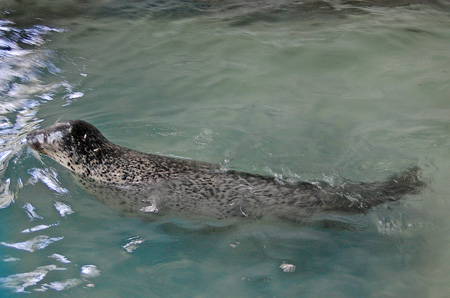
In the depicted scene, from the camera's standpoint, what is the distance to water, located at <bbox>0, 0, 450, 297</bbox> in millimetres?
4320

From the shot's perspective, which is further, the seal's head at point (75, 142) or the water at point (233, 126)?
the seal's head at point (75, 142)

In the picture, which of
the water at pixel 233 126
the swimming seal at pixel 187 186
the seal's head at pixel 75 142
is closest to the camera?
the water at pixel 233 126

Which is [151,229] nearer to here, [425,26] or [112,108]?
[112,108]

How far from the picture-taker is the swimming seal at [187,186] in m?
4.82

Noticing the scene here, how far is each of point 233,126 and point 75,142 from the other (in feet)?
6.98

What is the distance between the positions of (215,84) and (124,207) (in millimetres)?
3243

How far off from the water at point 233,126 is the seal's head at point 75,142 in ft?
0.86

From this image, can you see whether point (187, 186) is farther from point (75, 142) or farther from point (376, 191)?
point (376, 191)

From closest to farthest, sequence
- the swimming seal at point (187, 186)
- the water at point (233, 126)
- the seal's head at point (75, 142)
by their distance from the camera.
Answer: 1. the water at point (233, 126)
2. the swimming seal at point (187, 186)
3. the seal's head at point (75, 142)

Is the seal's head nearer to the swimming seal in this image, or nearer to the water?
the swimming seal

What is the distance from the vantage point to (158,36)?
9445 millimetres

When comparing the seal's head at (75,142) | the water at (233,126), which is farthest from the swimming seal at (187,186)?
the water at (233,126)

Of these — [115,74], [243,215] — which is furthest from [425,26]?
[243,215]

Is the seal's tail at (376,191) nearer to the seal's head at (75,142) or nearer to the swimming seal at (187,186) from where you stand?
the swimming seal at (187,186)
